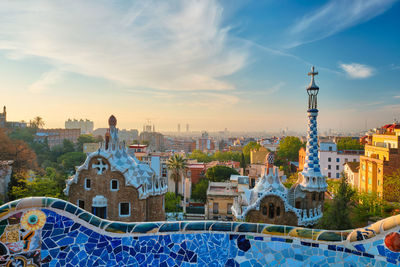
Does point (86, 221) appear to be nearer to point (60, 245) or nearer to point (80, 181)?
point (60, 245)

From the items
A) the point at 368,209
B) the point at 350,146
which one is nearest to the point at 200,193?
the point at 368,209

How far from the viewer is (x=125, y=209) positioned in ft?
36.4

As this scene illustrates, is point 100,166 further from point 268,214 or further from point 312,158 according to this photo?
point 312,158

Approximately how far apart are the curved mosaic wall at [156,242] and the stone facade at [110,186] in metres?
8.04

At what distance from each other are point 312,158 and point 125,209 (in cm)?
777

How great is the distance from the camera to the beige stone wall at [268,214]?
10188 millimetres

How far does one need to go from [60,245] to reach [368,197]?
1822 cm

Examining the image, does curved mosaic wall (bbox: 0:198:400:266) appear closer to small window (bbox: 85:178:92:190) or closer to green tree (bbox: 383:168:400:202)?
small window (bbox: 85:178:92:190)

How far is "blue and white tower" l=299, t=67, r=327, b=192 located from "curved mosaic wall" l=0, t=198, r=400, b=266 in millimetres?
8345

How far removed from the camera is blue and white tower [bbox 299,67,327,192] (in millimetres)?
10672

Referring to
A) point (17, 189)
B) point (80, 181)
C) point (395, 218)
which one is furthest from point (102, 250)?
point (17, 189)

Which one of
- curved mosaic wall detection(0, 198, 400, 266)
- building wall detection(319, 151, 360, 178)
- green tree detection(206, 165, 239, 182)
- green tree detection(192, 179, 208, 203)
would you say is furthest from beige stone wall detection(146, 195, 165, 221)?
building wall detection(319, 151, 360, 178)

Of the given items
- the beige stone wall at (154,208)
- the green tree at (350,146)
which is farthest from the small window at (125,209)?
the green tree at (350,146)

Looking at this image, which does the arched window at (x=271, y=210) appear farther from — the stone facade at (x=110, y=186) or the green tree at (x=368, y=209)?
the green tree at (x=368, y=209)
